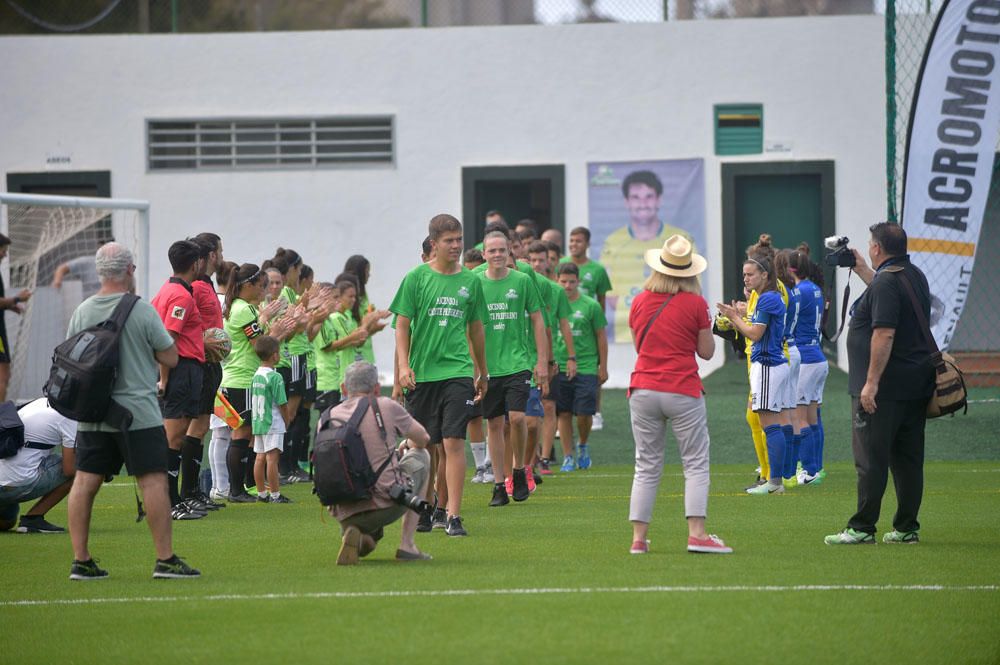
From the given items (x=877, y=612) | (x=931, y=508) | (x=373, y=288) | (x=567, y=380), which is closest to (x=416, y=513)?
(x=877, y=612)

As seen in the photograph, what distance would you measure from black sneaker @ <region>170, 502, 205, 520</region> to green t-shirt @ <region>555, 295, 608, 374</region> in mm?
4886

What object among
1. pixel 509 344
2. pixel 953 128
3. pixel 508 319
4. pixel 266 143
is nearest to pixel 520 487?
pixel 509 344

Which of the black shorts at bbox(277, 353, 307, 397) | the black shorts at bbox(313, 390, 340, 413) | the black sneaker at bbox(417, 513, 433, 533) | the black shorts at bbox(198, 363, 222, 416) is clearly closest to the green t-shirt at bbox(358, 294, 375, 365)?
the black shorts at bbox(313, 390, 340, 413)

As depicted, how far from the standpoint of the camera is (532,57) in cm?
2223

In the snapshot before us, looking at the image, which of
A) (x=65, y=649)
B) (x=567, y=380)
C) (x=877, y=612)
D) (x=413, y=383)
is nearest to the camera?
(x=65, y=649)

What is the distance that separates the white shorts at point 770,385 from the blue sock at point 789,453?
1.04ft

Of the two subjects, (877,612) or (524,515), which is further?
(524,515)

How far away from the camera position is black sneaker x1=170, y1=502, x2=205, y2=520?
38.0 ft

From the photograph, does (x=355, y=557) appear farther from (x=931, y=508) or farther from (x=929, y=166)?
(x=929, y=166)

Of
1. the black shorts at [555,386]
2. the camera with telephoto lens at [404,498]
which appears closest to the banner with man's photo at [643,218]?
the black shorts at [555,386]

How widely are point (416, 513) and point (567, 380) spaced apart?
6.21 meters

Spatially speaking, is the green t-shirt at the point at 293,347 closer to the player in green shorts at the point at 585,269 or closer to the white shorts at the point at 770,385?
the player in green shorts at the point at 585,269

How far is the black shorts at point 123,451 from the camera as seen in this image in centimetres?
816

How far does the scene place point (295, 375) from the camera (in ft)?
45.6
